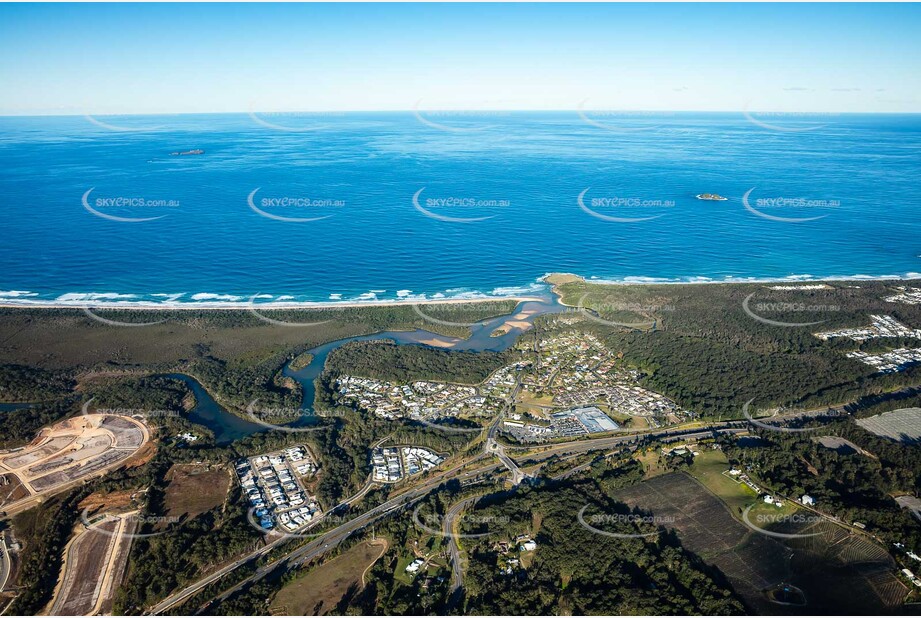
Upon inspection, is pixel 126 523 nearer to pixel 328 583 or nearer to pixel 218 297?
pixel 328 583

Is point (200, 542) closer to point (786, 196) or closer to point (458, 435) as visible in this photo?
point (458, 435)

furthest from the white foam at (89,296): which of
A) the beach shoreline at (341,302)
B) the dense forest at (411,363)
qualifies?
the dense forest at (411,363)

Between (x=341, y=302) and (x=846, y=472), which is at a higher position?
(x=341, y=302)

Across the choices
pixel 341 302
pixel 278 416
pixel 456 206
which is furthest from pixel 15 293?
pixel 456 206

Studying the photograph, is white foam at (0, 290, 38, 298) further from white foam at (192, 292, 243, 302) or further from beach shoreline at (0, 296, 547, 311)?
white foam at (192, 292, 243, 302)

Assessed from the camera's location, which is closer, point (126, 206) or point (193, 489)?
point (193, 489)

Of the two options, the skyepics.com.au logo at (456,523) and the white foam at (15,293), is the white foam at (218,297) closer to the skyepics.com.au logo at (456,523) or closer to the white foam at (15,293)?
the white foam at (15,293)
